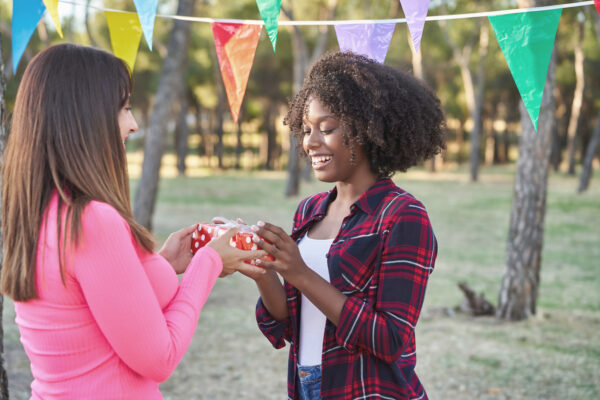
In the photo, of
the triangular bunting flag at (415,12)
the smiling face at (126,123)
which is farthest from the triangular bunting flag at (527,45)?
the smiling face at (126,123)

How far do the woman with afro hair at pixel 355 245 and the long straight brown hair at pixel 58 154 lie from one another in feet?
1.76

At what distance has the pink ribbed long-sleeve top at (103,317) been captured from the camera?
1487mm

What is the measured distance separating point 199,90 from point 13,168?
33061 millimetres

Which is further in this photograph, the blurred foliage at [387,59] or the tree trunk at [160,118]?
the blurred foliage at [387,59]

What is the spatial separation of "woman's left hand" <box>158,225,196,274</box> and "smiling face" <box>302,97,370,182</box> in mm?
498

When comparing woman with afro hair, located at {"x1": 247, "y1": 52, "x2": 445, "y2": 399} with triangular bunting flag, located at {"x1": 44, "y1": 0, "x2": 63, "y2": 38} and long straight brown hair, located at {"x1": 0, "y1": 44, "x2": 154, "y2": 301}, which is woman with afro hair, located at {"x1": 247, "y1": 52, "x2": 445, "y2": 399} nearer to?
long straight brown hair, located at {"x1": 0, "y1": 44, "x2": 154, "y2": 301}

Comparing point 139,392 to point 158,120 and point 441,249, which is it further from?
point 441,249

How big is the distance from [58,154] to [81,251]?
0.26 meters

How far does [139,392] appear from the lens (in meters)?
1.63

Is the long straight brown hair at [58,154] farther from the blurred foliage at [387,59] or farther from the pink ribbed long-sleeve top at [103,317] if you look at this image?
the blurred foliage at [387,59]

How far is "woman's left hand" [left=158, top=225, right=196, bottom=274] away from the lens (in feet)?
7.16

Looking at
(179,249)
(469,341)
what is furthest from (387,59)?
(179,249)

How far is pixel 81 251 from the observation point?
4.88 feet

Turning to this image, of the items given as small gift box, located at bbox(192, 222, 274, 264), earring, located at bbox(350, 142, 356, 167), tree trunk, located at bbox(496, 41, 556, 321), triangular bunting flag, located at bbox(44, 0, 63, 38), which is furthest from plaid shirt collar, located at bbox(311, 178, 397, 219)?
tree trunk, located at bbox(496, 41, 556, 321)
